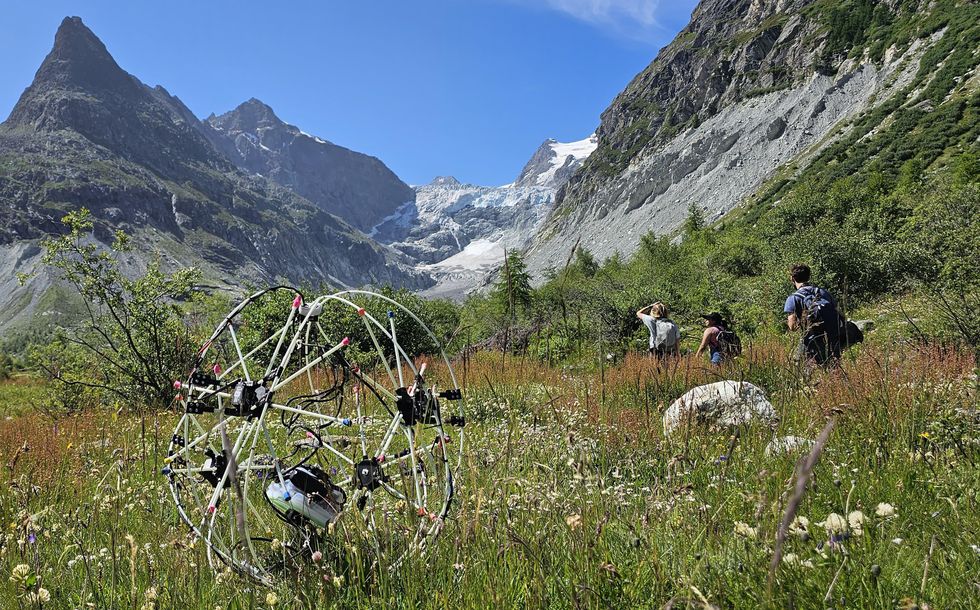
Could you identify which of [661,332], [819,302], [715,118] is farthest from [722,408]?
[715,118]

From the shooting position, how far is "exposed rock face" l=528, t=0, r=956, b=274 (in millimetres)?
82312

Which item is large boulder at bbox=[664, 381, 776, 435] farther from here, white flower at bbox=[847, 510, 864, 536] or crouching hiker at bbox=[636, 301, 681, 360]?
crouching hiker at bbox=[636, 301, 681, 360]

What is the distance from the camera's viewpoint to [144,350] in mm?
10227

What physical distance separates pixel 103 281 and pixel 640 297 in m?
18.7

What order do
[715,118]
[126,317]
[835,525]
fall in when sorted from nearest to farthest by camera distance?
[835,525]
[126,317]
[715,118]

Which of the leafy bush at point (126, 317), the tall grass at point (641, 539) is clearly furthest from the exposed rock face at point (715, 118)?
the tall grass at point (641, 539)

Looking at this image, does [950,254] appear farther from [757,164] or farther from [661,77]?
[661,77]

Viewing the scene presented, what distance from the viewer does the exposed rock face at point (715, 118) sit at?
82312mm

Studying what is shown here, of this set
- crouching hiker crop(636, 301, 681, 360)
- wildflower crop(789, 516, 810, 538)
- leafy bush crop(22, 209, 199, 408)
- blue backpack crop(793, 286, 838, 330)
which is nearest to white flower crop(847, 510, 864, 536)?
wildflower crop(789, 516, 810, 538)

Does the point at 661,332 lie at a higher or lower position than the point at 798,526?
higher

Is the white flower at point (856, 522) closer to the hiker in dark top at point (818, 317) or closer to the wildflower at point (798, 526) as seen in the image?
the wildflower at point (798, 526)

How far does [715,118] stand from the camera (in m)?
111

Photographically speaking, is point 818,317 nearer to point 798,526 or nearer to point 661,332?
point 661,332

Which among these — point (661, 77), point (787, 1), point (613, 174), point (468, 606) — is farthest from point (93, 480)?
point (661, 77)
